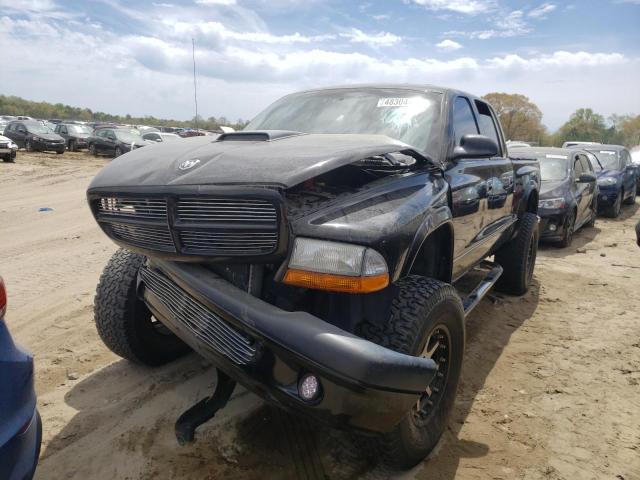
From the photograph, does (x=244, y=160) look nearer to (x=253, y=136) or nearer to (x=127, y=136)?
(x=253, y=136)

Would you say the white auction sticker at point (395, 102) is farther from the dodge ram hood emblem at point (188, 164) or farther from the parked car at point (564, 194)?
the parked car at point (564, 194)

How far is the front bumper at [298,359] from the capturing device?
1622 mm

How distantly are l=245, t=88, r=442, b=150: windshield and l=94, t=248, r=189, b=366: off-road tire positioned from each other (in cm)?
139

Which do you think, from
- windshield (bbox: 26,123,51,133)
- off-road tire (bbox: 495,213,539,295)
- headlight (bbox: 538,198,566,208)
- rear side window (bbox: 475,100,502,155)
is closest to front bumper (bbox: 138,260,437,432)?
rear side window (bbox: 475,100,502,155)

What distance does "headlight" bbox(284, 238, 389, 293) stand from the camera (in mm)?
1777

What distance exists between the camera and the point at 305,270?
181 centimetres

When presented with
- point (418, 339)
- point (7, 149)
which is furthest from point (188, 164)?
point (7, 149)

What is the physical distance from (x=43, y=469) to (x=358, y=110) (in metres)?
2.72

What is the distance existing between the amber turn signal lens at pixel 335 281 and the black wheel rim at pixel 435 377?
24.2 inches

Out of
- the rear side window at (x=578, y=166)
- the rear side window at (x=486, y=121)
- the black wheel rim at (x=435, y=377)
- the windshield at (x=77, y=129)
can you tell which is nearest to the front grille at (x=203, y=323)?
the black wheel rim at (x=435, y=377)

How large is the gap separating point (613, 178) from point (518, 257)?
322 inches

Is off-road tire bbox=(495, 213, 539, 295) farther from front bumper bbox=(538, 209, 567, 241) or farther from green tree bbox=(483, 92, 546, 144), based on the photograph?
green tree bbox=(483, 92, 546, 144)

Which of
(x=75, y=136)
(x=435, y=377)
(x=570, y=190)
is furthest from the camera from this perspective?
(x=75, y=136)

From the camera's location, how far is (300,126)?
3309 millimetres
